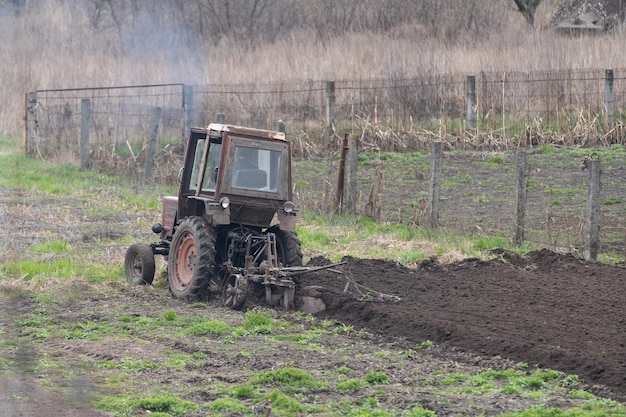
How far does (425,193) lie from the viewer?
18.6m

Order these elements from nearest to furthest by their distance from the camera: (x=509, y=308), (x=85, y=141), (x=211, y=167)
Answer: (x=509, y=308) → (x=211, y=167) → (x=85, y=141)

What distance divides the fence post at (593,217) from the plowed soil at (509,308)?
0.50 metres

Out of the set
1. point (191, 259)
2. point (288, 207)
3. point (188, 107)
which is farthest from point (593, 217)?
point (188, 107)

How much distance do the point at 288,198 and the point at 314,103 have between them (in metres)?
14.5

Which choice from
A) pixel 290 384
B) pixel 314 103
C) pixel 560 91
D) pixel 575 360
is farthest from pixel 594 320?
pixel 314 103

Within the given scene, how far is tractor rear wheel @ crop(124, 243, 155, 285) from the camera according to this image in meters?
12.4

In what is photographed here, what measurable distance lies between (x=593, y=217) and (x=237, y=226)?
4920mm

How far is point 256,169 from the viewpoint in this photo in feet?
38.9

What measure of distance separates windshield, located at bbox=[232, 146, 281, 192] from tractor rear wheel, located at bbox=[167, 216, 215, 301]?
0.66 meters

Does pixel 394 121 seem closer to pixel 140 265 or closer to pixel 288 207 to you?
pixel 140 265

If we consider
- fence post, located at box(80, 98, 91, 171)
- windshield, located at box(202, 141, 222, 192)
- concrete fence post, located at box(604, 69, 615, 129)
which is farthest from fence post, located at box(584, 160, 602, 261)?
fence post, located at box(80, 98, 91, 171)

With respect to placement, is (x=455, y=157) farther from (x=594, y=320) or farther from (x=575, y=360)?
(x=575, y=360)

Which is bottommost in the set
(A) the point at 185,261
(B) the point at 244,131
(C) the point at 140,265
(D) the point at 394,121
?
(C) the point at 140,265

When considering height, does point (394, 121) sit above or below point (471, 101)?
below
